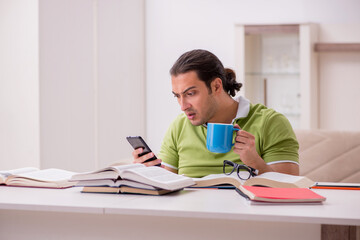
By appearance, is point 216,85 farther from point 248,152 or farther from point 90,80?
point 90,80

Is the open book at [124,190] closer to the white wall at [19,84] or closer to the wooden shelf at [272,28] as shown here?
the white wall at [19,84]

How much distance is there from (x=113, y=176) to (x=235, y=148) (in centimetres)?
51

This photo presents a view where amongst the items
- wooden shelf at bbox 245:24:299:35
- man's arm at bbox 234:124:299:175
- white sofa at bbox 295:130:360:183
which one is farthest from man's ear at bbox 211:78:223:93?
wooden shelf at bbox 245:24:299:35

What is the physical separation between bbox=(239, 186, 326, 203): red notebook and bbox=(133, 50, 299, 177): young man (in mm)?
464

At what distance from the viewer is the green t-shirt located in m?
2.10

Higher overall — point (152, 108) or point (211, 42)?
point (211, 42)

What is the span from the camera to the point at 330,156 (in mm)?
2389

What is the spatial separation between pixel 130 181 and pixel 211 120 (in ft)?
2.41

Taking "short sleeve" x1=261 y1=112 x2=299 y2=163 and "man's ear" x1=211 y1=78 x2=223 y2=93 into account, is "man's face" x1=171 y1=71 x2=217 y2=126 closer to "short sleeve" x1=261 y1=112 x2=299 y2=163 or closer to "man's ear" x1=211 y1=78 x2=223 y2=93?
"man's ear" x1=211 y1=78 x2=223 y2=93

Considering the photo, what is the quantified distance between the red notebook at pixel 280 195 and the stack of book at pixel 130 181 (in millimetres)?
223

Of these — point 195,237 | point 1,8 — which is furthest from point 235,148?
point 1,8

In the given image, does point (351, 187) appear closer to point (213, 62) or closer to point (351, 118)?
point (213, 62)

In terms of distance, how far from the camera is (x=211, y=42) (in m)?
4.86

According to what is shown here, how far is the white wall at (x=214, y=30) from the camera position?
4461 millimetres
